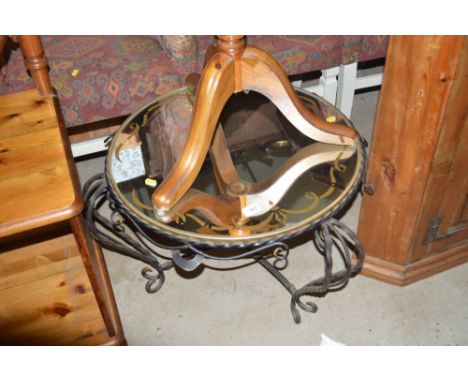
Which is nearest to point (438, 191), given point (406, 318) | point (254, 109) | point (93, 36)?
point (406, 318)

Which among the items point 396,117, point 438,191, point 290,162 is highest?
point 396,117

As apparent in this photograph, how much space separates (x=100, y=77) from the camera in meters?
1.61

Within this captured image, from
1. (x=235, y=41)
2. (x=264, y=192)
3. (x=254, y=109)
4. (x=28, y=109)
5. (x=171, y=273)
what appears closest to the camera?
(x=235, y=41)

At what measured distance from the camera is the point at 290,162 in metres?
1.30

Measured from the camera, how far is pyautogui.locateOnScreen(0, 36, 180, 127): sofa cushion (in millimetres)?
1600

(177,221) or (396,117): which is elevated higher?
(396,117)

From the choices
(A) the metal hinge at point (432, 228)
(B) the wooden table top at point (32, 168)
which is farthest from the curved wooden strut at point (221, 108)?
(A) the metal hinge at point (432, 228)

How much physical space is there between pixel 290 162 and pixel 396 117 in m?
0.28

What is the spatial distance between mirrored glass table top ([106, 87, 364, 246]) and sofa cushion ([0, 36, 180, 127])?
0.68 feet

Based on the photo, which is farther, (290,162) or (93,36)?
(93,36)

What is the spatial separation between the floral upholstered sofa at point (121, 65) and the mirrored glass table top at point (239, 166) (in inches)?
8.4

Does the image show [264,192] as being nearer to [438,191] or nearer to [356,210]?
[438,191]

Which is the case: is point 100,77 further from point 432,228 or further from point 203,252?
point 432,228

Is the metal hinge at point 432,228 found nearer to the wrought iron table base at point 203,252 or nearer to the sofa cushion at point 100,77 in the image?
the wrought iron table base at point 203,252
